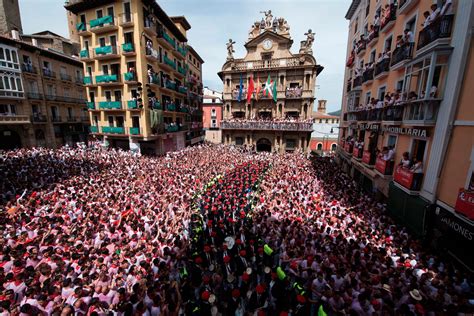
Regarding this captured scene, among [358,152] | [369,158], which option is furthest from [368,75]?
[369,158]

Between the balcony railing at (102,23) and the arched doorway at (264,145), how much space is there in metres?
22.3

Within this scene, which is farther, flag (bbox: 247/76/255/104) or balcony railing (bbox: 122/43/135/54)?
flag (bbox: 247/76/255/104)

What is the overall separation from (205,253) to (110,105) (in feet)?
70.6

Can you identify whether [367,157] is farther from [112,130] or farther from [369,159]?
[112,130]

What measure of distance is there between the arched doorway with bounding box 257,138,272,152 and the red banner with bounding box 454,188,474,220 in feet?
80.1

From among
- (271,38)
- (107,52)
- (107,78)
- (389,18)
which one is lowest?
(107,78)

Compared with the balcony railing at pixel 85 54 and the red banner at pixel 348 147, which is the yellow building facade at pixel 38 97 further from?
the red banner at pixel 348 147

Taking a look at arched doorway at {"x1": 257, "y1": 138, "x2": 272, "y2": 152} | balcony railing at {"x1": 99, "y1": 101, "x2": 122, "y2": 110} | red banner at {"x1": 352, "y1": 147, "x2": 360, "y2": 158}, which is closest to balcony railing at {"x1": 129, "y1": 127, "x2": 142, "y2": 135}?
balcony railing at {"x1": 99, "y1": 101, "x2": 122, "y2": 110}

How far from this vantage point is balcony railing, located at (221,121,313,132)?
2829 cm

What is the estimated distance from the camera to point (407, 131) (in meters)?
9.83

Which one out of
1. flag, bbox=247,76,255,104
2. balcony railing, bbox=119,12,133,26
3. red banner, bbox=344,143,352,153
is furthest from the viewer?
flag, bbox=247,76,255,104

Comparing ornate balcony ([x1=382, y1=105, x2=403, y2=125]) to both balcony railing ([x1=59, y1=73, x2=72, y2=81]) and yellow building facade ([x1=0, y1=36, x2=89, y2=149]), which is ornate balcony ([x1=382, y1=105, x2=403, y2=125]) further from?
balcony railing ([x1=59, y1=73, x2=72, y2=81])

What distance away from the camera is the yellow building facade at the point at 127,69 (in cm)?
2034

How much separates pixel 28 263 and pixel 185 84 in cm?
2877
